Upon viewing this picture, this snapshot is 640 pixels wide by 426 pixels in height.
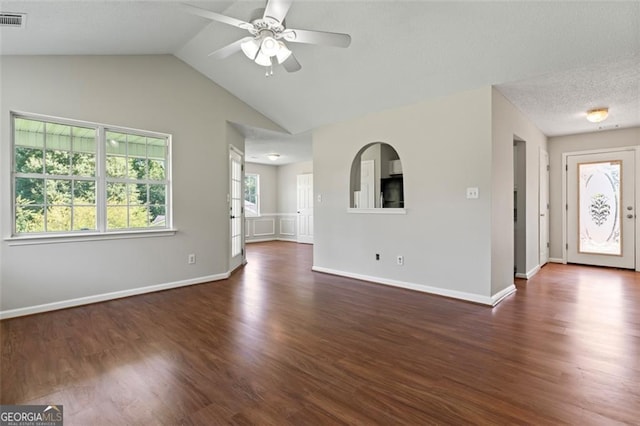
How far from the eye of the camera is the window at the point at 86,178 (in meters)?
3.34

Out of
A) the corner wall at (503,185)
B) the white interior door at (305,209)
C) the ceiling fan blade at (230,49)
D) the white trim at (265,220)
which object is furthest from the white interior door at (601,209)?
the white trim at (265,220)

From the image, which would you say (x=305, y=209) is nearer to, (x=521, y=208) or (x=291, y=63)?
(x=521, y=208)

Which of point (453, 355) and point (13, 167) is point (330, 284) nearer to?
point (453, 355)

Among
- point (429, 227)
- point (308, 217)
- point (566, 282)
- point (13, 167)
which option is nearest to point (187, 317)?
point (13, 167)

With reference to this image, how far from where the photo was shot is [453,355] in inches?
91.5

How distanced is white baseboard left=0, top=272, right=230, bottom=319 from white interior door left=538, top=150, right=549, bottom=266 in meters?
5.61

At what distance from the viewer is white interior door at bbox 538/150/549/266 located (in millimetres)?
5516

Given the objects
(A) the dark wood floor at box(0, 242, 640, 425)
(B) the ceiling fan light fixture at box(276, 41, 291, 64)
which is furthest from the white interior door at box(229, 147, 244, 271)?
(B) the ceiling fan light fixture at box(276, 41, 291, 64)

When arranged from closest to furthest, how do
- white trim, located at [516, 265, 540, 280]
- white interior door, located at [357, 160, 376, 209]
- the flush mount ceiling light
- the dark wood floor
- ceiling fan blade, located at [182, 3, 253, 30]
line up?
the dark wood floor
ceiling fan blade, located at [182, 3, 253, 30]
the flush mount ceiling light
white trim, located at [516, 265, 540, 280]
white interior door, located at [357, 160, 376, 209]

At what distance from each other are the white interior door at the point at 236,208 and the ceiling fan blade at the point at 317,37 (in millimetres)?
2980

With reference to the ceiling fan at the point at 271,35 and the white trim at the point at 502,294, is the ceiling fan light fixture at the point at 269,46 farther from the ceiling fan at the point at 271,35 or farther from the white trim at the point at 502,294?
the white trim at the point at 502,294

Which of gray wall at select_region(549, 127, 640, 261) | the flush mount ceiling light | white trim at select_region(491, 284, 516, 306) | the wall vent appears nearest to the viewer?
the wall vent

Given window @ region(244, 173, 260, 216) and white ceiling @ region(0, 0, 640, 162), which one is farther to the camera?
window @ region(244, 173, 260, 216)

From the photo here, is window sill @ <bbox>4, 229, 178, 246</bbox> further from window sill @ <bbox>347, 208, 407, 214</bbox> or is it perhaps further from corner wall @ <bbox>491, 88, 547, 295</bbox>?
corner wall @ <bbox>491, 88, 547, 295</bbox>
